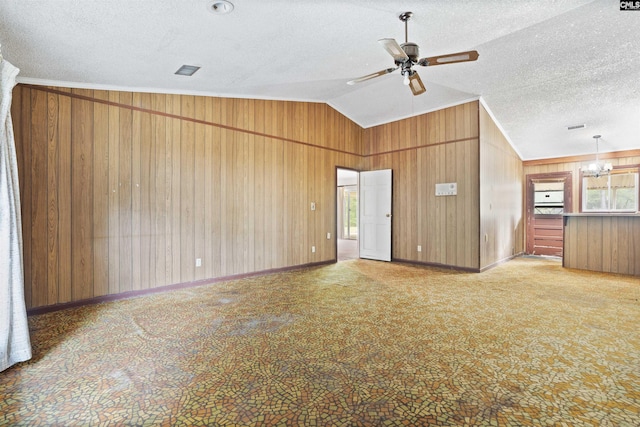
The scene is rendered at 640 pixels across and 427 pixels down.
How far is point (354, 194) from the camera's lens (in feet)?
41.8

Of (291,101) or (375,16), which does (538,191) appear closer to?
(291,101)

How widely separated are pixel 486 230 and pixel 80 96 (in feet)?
22.3

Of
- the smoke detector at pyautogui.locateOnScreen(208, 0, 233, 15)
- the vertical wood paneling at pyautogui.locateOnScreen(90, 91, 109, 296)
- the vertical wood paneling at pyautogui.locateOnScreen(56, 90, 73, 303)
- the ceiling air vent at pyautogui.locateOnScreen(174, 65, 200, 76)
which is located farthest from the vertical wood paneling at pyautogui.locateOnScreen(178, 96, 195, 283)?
the smoke detector at pyautogui.locateOnScreen(208, 0, 233, 15)

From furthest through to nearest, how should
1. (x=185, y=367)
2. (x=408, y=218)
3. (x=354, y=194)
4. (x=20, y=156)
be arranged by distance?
(x=354, y=194) < (x=408, y=218) < (x=20, y=156) < (x=185, y=367)

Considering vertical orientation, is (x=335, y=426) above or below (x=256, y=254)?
below

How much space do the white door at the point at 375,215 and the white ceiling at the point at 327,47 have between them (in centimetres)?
213

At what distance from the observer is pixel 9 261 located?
8.13ft

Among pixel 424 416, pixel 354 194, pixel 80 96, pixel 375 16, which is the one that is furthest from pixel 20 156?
pixel 354 194

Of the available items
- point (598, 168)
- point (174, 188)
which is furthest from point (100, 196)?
point (598, 168)

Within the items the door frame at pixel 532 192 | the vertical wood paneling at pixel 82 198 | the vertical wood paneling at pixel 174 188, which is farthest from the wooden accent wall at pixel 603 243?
the vertical wood paneling at pixel 82 198

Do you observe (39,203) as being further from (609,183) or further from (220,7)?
(609,183)

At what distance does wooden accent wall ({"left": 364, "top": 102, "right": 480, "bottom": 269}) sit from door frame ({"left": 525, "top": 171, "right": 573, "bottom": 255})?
3.91 metres

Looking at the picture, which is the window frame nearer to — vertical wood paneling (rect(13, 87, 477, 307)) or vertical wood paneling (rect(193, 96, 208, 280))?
vertical wood paneling (rect(13, 87, 477, 307))

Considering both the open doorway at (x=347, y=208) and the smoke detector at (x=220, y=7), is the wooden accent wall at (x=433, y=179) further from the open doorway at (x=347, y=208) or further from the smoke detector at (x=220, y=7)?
the open doorway at (x=347, y=208)
